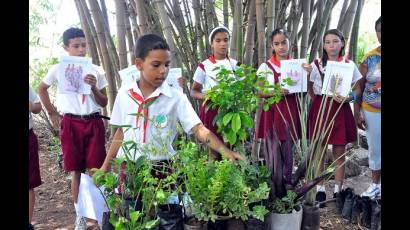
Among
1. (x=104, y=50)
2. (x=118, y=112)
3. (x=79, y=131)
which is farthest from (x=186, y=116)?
(x=104, y=50)

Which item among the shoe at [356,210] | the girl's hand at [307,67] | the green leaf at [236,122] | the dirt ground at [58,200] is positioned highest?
the girl's hand at [307,67]

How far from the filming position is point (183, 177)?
145cm

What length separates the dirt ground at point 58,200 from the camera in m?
2.89

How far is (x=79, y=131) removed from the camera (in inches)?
107

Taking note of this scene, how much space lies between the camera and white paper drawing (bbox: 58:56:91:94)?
8.25 ft

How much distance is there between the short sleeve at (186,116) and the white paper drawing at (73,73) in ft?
2.85

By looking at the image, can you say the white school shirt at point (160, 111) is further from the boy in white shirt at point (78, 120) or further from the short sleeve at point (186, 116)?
the boy in white shirt at point (78, 120)

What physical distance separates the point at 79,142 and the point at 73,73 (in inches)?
19.0

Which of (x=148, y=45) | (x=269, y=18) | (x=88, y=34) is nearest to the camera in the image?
(x=148, y=45)

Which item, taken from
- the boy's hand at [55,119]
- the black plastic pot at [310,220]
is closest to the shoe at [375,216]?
the black plastic pot at [310,220]

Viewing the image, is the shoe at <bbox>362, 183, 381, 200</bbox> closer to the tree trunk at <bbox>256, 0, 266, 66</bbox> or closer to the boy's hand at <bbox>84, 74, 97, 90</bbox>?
the tree trunk at <bbox>256, 0, 266, 66</bbox>

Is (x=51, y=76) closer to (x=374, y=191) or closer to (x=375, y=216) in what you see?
(x=375, y=216)

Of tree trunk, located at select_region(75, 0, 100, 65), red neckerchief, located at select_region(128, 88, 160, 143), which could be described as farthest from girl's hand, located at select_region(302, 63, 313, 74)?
tree trunk, located at select_region(75, 0, 100, 65)
